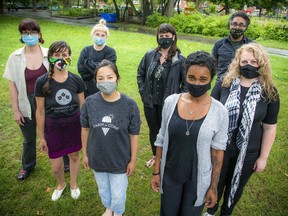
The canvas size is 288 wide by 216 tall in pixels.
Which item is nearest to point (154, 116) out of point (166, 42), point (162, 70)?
point (162, 70)

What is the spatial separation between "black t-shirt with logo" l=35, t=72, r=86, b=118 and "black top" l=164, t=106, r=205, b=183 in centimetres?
138

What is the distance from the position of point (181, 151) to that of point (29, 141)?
2.55 metres

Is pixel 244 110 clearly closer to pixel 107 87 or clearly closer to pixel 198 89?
pixel 198 89

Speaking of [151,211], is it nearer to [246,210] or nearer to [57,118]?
[246,210]

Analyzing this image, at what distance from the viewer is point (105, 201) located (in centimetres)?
312

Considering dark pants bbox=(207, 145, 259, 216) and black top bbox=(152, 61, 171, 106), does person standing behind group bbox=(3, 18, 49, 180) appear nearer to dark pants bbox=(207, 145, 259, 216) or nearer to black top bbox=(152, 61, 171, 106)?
black top bbox=(152, 61, 171, 106)

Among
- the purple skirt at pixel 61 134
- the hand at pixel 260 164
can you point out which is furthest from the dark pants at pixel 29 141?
the hand at pixel 260 164

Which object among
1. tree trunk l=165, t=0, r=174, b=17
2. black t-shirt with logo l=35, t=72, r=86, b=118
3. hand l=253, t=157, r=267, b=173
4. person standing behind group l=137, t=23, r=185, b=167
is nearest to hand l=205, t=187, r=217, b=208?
→ hand l=253, t=157, r=267, b=173

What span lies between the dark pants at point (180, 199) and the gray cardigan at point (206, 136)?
0.07 meters

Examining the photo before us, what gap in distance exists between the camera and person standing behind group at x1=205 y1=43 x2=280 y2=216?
8.88 ft

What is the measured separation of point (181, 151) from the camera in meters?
2.40

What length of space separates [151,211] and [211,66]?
91.1 inches

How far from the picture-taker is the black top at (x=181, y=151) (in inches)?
91.3

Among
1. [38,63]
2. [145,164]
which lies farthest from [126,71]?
[38,63]
